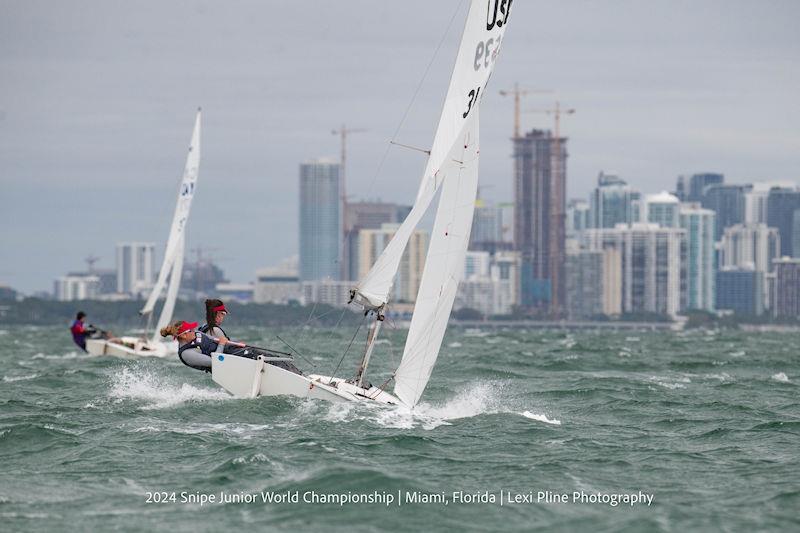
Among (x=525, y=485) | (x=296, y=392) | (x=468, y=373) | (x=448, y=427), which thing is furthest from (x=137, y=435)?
(x=468, y=373)

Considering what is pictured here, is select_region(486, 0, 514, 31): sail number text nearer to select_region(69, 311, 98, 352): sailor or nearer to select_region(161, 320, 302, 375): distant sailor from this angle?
select_region(161, 320, 302, 375): distant sailor

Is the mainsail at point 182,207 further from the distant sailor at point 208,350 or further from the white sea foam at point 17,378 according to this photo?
the distant sailor at point 208,350

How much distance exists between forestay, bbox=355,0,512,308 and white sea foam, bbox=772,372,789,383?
1458cm

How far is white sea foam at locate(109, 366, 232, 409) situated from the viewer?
74.3 feet

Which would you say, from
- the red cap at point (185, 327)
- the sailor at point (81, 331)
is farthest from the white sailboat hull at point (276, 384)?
the sailor at point (81, 331)

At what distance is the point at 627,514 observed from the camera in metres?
14.0

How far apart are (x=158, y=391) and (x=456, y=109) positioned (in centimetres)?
791

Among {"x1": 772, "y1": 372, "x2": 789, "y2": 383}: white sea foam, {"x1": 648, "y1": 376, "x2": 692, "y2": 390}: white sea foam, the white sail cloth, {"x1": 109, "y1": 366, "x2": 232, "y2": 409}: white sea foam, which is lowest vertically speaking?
{"x1": 772, "y1": 372, "x2": 789, "y2": 383}: white sea foam

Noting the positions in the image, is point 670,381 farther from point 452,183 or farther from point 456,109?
point 456,109

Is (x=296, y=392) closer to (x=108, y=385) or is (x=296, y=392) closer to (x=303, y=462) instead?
(x=303, y=462)

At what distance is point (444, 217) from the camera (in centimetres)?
2011

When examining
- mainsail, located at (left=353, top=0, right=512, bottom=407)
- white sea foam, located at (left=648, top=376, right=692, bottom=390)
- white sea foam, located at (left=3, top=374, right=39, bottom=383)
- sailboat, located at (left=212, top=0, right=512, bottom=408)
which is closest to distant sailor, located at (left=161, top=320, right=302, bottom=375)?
sailboat, located at (left=212, top=0, right=512, bottom=408)

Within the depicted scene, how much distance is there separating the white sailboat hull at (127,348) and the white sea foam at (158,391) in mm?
8912

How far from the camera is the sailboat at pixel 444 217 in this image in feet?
64.7
